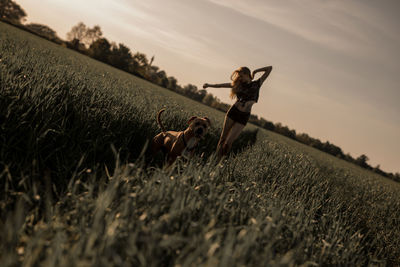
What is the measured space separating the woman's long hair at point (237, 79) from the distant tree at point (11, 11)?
347 feet

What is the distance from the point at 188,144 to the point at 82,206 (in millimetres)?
2423

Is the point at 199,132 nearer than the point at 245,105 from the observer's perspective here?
Yes

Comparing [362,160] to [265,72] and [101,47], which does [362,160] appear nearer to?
[265,72]

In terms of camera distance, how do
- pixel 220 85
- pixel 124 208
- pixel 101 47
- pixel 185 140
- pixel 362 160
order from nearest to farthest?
pixel 124 208 < pixel 185 140 < pixel 220 85 < pixel 362 160 < pixel 101 47

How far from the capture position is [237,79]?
219 inches

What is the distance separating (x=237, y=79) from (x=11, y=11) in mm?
112317

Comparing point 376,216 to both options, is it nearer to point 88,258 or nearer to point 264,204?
point 264,204

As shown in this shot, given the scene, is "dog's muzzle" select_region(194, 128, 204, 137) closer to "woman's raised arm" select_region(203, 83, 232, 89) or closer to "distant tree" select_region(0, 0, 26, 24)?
"woman's raised arm" select_region(203, 83, 232, 89)

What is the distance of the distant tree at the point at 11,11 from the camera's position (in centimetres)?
8294

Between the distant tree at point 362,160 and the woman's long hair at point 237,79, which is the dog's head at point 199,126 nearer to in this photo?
the woman's long hair at point 237,79

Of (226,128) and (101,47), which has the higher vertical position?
(101,47)

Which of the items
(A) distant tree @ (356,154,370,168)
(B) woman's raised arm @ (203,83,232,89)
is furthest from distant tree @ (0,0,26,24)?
(A) distant tree @ (356,154,370,168)

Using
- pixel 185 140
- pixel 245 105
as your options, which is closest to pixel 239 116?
pixel 245 105

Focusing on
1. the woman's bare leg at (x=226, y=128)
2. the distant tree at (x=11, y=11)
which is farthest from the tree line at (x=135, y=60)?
the woman's bare leg at (x=226, y=128)
